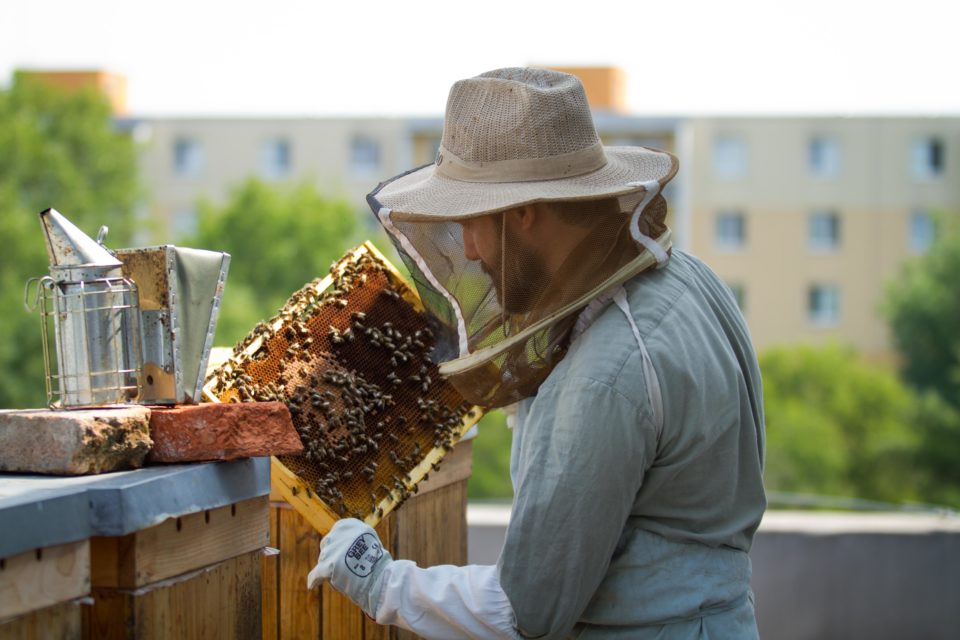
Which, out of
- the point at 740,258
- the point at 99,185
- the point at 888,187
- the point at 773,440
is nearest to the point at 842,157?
the point at 888,187

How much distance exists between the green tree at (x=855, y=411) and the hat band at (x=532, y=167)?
40667 millimetres

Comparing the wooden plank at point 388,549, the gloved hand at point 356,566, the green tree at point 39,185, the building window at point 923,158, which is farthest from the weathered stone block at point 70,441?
the building window at point 923,158

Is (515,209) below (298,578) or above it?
above

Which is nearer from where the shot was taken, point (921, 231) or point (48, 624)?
point (48, 624)

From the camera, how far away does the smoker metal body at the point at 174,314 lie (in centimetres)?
238

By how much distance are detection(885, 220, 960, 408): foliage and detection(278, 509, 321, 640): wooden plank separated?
46.3 meters

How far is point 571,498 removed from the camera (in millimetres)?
2176

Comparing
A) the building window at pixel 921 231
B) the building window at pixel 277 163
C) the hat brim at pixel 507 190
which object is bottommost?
the building window at pixel 921 231

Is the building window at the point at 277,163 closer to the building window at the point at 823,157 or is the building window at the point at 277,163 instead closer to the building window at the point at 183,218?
the building window at the point at 183,218

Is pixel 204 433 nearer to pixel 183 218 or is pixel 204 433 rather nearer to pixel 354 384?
pixel 354 384

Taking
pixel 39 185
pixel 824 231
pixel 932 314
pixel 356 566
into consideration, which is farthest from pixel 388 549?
pixel 824 231

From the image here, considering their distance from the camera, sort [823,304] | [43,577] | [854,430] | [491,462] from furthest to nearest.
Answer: [823,304] < [854,430] < [491,462] < [43,577]

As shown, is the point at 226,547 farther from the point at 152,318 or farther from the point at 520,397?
the point at 520,397

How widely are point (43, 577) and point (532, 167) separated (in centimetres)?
121
